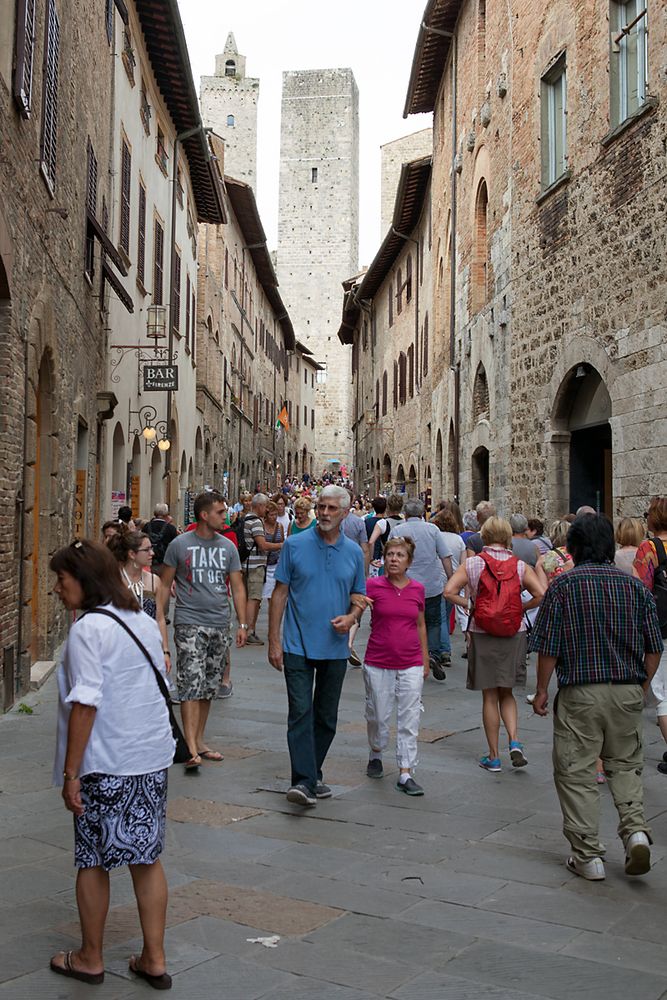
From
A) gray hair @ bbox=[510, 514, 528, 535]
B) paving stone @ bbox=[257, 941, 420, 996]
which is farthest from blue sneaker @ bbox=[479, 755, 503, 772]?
gray hair @ bbox=[510, 514, 528, 535]

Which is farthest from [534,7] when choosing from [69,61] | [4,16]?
[4,16]

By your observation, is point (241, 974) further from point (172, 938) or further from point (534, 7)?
point (534, 7)

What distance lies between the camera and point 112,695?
3.36 meters

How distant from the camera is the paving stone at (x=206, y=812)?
17.4 feet

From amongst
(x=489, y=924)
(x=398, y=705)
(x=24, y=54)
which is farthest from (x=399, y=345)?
(x=489, y=924)

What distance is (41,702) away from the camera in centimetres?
877

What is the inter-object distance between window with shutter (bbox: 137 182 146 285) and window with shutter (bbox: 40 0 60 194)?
823 cm

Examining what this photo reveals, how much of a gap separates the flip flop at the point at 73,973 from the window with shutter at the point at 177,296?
63.0ft

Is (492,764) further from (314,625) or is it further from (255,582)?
(255,582)

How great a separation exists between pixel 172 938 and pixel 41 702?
17.6ft

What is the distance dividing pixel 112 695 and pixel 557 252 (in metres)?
12.3

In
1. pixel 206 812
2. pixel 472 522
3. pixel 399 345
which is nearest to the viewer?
pixel 206 812

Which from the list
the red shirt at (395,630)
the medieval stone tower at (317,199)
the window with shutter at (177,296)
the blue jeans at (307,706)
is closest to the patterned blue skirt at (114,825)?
the blue jeans at (307,706)

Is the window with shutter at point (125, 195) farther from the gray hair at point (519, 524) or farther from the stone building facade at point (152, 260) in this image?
the gray hair at point (519, 524)
